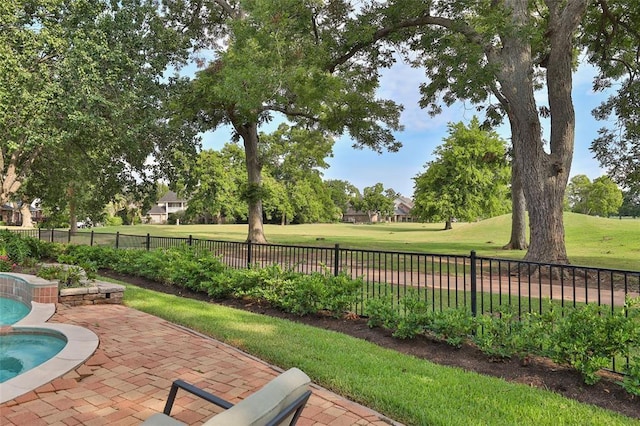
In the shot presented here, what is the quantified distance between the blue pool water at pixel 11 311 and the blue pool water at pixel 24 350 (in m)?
1.75

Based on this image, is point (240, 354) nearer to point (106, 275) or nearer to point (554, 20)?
point (106, 275)

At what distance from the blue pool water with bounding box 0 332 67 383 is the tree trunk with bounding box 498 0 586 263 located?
A: 1132 centimetres

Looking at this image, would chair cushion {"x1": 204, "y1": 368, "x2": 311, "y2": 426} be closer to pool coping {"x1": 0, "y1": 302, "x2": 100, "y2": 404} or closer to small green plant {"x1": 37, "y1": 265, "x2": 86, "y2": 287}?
pool coping {"x1": 0, "y1": 302, "x2": 100, "y2": 404}

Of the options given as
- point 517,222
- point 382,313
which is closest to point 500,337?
point 382,313

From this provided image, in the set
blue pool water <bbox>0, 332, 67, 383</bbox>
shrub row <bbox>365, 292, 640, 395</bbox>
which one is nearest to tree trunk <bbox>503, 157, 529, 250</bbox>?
shrub row <bbox>365, 292, 640, 395</bbox>

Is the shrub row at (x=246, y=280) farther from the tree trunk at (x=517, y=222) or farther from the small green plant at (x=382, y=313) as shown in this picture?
the tree trunk at (x=517, y=222)

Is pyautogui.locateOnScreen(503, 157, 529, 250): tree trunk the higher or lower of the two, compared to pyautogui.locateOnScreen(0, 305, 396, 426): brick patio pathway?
higher

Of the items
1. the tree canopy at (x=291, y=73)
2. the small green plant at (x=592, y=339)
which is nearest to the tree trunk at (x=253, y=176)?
the tree canopy at (x=291, y=73)

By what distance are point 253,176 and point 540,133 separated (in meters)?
12.1

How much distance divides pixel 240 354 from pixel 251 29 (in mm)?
10707

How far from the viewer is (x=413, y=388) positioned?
3529 millimetres

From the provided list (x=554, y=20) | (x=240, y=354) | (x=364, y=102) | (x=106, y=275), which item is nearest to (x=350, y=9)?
(x=364, y=102)

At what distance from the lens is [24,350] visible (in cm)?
515

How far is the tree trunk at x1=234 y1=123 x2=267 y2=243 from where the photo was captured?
→ 1894cm
